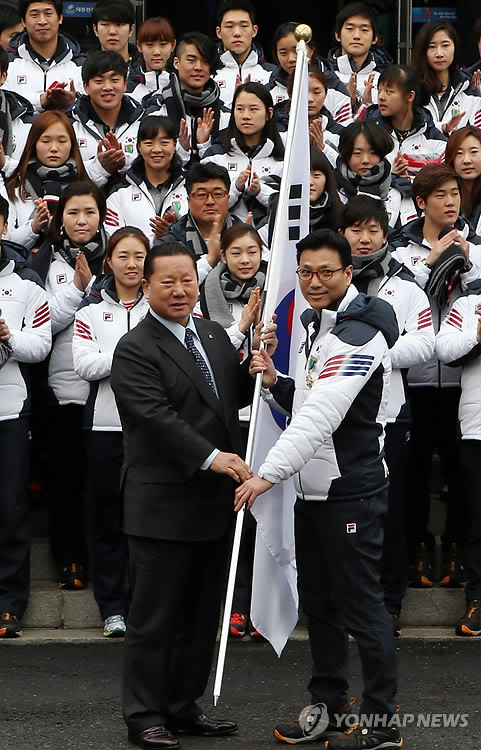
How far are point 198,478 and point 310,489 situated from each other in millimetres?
489

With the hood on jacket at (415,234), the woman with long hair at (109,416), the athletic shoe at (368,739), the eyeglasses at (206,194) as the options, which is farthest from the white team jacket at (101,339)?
the athletic shoe at (368,739)

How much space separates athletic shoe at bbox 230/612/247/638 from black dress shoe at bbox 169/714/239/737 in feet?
A: 4.06

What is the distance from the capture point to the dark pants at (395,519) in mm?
7113

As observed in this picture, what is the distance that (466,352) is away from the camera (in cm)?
709

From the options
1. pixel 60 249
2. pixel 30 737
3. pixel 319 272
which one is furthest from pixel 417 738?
pixel 60 249

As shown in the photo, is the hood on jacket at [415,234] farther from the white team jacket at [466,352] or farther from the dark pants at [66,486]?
the dark pants at [66,486]

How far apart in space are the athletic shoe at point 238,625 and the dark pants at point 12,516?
113cm

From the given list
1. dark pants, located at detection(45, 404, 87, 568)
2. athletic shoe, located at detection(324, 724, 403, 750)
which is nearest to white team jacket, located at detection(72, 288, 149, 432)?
dark pants, located at detection(45, 404, 87, 568)

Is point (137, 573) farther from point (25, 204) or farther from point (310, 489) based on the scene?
point (25, 204)

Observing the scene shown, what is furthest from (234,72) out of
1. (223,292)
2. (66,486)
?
(66,486)

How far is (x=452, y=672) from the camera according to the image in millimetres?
6582

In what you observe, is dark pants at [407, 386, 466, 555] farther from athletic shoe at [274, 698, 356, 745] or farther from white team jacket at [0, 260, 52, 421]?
white team jacket at [0, 260, 52, 421]

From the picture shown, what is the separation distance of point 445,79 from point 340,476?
504 cm

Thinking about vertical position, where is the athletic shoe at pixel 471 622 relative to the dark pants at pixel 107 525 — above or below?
below
